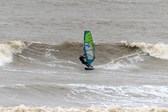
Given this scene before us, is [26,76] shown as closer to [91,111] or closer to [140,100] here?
[140,100]

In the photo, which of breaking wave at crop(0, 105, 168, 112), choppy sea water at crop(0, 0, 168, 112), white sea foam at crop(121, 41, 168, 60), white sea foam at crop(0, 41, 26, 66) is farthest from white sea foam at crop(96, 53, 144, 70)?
breaking wave at crop(0, 105, 168, 112)

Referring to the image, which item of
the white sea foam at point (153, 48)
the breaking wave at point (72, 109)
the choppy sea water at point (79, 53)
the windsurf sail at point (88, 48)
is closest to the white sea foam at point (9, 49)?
the choppy sea water at point (79, 53)

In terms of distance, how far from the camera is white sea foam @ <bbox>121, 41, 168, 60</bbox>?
95.1 feet

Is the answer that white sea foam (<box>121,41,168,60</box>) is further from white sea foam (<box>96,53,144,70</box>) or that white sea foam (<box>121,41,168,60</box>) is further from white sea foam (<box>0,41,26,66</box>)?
white sea foam (<box>0,41,26,66</box>)

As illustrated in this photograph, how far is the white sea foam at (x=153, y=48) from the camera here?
2898 centimetres

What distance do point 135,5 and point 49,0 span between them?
6.80 meters

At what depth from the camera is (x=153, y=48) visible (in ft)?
96.9

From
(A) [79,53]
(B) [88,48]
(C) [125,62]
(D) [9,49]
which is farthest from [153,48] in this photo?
(D) [9,49]

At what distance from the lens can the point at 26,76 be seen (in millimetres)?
21422

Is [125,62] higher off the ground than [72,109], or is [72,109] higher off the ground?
[72,109]

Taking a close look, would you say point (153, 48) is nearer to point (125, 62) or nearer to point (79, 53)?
point (125, 62)

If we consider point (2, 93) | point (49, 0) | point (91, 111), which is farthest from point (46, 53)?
point (49, 0)

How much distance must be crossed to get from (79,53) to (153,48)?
4070 mm

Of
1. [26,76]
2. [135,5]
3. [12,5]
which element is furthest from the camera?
[135,5]
